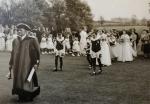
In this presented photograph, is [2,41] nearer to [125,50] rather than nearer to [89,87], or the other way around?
[125,50]

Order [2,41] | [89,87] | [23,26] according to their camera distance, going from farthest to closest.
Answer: [2,41] < [89,87] < [23,26]

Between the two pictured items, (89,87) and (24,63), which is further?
(89,87)

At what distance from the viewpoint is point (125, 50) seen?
809 inches

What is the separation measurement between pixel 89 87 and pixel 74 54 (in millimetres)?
13300

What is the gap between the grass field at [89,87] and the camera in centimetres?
934

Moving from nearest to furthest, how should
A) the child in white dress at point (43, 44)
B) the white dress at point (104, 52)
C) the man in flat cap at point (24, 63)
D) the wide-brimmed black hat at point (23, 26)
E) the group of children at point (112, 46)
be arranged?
the man in flat cap at point (24, 63) → the wide-brimmed black hat at point (23, 26) → the group of children at point (112, 46) → the white dress at point (104, 52) → the child in white dress at point (43, 44)

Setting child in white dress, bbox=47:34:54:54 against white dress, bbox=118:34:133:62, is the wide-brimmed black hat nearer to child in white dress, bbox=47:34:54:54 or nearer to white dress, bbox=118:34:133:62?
white dress, bbox=118:34:133:62

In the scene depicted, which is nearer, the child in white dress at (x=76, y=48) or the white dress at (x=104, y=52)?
the white dress at (x=104, y=52)

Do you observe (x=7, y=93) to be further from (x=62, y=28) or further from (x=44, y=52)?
(x=62, y=28)

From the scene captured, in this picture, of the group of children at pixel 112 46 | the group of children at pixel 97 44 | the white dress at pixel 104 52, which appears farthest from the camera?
the white dress at pixel 104 52

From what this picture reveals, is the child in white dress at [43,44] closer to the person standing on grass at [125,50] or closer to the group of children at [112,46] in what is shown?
the group of children at [112,46]

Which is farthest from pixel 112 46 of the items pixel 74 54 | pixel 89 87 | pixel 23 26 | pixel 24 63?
pixel 24 63

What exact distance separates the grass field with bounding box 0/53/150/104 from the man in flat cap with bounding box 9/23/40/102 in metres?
0.25

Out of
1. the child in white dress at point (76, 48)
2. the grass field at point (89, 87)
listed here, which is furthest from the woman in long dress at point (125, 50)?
the grass field at point (89, 87)
